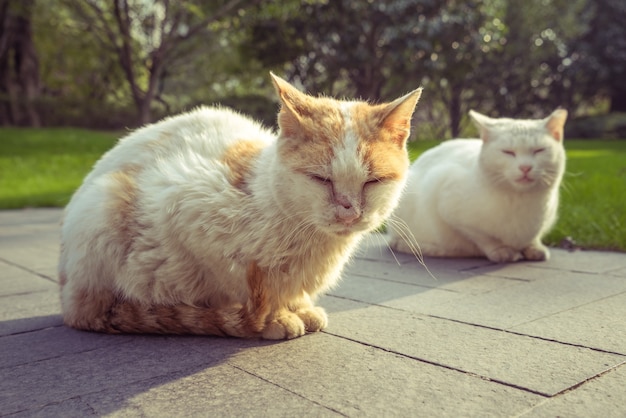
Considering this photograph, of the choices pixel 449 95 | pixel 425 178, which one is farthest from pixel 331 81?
pixel 425 178

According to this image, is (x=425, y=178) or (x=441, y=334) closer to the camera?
(x=441, y=334)

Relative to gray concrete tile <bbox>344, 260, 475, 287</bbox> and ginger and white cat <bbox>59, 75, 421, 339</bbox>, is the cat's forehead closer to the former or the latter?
gray concrete tile <bbox>344, 260, 475, 287</bbox>

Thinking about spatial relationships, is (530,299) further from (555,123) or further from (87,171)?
(87,171)

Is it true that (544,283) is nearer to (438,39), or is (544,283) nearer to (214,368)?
(214,368)

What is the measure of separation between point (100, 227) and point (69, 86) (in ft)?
101

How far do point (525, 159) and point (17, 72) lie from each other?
23.2 metres

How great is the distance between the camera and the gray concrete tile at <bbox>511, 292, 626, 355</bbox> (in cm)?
254

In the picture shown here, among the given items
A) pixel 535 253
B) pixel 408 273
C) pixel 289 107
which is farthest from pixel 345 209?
pixel 535 253

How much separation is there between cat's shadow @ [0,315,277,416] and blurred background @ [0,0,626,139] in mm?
13386

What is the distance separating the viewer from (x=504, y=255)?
4453 mm

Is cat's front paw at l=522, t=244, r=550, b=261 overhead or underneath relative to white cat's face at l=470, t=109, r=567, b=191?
underneath

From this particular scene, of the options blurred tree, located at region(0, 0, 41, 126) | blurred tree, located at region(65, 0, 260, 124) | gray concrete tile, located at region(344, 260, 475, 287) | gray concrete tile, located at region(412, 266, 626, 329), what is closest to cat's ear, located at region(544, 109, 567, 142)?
gray concrete tile, located at region(412, 266, 626, 329)

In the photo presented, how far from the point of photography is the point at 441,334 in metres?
2.74

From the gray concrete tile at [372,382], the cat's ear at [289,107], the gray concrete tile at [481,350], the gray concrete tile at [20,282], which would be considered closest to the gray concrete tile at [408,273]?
the gray concrete tile at [481,350]
